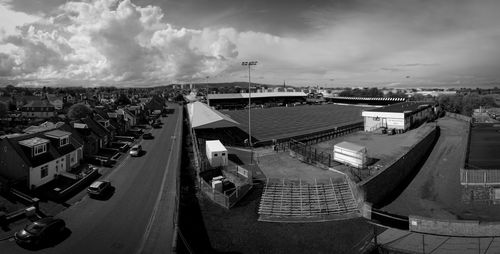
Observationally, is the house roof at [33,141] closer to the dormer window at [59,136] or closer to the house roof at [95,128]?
the dormer window at [59,136]

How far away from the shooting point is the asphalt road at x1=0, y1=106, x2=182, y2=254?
14.0 meters

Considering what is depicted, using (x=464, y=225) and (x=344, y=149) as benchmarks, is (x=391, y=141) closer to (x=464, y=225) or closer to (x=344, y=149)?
(x=344, y=149)

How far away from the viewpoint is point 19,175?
2112 centimetres

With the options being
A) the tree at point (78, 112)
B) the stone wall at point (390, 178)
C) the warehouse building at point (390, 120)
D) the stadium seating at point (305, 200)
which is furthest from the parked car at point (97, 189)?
the tree at point (78, 112)

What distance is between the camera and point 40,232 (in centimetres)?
1423

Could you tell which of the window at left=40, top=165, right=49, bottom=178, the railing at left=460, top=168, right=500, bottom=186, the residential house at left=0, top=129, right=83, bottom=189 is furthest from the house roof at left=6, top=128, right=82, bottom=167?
the railing at left=460, top=168, right=500, bottom=186

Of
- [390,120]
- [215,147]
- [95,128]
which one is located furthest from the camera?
[390,120]

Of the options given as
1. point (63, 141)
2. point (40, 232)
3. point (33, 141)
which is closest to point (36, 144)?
point (33, 141)

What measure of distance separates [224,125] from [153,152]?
9.82 metres

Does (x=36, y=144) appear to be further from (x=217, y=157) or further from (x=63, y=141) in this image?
(x=217, y=157)

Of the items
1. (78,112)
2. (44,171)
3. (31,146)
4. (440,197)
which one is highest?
(78,112)

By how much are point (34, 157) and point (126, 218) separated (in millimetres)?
10972

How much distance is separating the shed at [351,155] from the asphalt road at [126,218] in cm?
1461

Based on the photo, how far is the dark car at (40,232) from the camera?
551 inches
